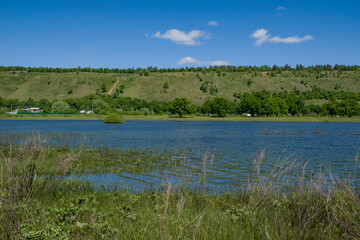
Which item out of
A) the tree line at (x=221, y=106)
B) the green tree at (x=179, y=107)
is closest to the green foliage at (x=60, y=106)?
the tree line at (x=221, y=106)

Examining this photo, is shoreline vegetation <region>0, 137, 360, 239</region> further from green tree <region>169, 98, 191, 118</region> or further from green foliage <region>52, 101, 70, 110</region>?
green foliage <region>52, 101, 70, 110</region>

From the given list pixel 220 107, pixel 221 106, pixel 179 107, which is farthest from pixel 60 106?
pixel 221 106

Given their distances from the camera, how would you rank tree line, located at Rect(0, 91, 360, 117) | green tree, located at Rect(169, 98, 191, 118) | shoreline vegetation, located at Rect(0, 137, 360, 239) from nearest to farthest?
shoreline vegetation, located at Rect(0, 137, 360, 239), green tree, located at Rect(169, 98, 191, 118), tree line, located at Rect(0, 91, 360, 117)

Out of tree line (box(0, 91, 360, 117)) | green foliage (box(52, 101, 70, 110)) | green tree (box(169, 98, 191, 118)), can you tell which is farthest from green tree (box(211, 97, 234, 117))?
green foliage (box(52, 101, 70, 110))

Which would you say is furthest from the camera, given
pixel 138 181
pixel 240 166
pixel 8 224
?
pixel 240 166

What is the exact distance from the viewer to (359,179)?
1576 cm

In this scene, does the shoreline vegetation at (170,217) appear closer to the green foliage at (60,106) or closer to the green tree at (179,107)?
the green tree at (179,107)

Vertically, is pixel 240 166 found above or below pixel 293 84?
below

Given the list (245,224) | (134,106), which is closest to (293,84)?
(134,106)

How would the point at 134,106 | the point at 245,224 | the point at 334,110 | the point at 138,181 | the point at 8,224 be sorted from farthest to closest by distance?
the point at 134,106, the point at 334,110, the point at 138,181, the point at 245,224, the point at 8,224

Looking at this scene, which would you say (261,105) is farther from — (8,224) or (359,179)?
(8,224)

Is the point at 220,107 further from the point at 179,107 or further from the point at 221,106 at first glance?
the point at 179,107

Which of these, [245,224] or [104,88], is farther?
[104,88]

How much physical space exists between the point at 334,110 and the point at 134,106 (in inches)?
3727
